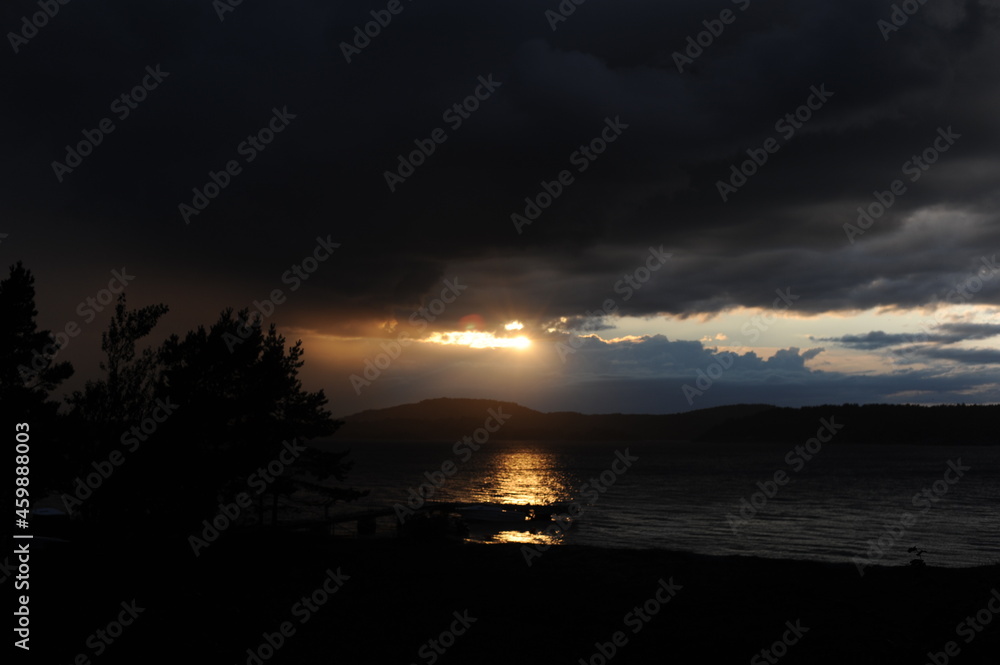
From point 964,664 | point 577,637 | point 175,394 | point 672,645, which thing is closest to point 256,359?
point 175,394

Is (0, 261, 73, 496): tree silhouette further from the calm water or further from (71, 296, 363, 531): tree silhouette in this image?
the calm water

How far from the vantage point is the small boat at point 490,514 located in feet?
234

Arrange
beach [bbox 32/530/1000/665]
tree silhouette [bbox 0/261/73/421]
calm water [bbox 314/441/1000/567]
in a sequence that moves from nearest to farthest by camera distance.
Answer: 1. beach [bbox 32/530/1000/665]
2. tree silhouette [bbox 0/261/73/421]
3. calm water [bbox 314/441/1000/567]

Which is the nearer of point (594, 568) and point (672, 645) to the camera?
point (672, 645)

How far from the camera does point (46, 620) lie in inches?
742

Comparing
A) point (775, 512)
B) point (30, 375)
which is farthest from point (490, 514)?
point (30, 375)

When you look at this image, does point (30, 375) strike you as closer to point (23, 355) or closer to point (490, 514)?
point (23, 355)

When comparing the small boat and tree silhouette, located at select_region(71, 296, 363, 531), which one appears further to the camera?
the small boat

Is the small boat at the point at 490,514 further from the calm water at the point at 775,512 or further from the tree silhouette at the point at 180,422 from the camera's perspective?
the tree silhouette at the point at 180,422

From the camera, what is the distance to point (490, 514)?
72.4 m

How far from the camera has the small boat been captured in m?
71.2

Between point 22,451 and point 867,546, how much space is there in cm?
5226

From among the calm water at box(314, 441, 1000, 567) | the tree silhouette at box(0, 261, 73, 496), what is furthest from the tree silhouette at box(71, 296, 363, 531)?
the calm water at box(314, 441, 1000, 567)

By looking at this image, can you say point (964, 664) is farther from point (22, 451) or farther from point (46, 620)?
point (22, 451)
